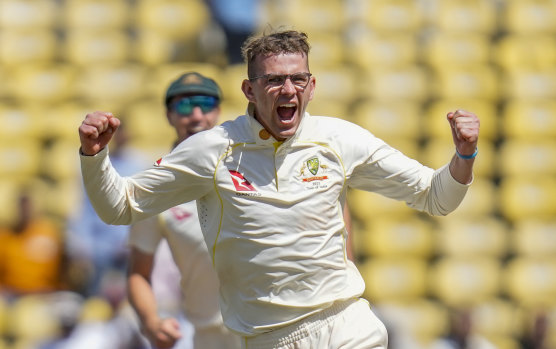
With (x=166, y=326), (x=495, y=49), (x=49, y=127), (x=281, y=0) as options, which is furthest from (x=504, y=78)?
(x=166, y=326)

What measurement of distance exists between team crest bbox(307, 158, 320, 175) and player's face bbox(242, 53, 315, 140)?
4.7 inches

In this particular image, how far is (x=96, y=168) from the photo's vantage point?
3287 millimetres

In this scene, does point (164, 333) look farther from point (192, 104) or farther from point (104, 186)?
point (104, 186)

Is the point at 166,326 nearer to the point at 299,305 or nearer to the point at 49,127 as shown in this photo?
the point at 299,305

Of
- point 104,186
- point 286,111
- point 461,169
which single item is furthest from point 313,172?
point 104,186

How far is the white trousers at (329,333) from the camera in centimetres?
337

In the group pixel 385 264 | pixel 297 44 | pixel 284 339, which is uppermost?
pixel 297 44

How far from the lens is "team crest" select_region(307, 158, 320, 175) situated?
342 cm

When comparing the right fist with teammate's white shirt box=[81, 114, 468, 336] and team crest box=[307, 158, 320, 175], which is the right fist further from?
team crest box=[307, 158, 320, 175]

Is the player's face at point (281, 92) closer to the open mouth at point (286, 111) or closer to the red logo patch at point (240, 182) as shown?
the open mouth at point (286, 111)

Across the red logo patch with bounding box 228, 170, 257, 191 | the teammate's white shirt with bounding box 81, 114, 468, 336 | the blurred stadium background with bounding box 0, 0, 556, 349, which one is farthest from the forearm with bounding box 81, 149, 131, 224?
the blurred stadium background with bounding box 0, 0, 556, 349

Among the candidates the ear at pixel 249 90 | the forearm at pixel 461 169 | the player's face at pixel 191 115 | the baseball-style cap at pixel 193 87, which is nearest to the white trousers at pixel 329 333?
the forearm at pixel 461 169

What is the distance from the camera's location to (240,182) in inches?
134

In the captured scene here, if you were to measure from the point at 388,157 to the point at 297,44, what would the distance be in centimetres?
52
